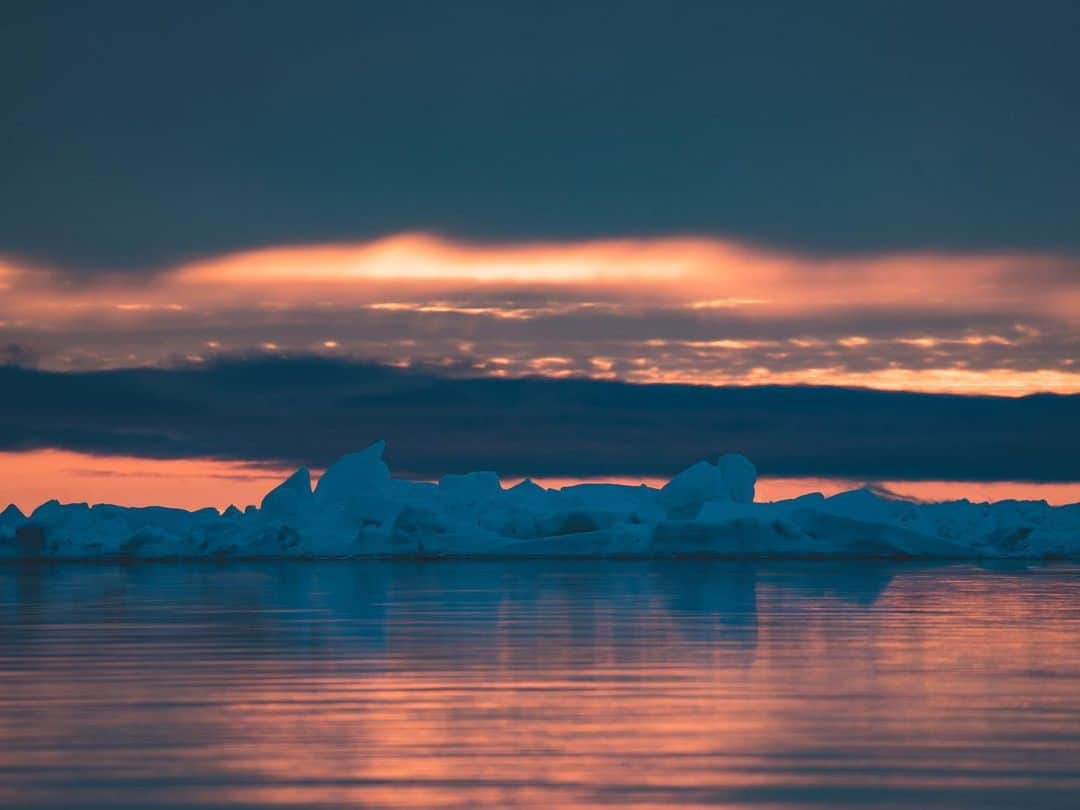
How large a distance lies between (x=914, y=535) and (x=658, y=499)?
12359 mm

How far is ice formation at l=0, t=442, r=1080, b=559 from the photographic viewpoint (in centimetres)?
6125

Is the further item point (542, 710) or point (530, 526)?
point (530, 526)

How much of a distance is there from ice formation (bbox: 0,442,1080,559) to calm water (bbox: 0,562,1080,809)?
132 feet

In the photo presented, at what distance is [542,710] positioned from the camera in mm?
10383

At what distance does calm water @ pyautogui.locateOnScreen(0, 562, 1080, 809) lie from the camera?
754cm

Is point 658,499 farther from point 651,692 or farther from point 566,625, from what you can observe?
point 651,692

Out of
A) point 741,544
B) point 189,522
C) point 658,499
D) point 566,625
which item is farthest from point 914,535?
point 566,625

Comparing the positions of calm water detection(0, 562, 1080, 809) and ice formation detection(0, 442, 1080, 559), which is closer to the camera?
calm water detection(0, 562, 1080, 809)

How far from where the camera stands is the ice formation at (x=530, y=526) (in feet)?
201

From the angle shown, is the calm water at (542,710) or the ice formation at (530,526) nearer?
the calm water at (542,710)

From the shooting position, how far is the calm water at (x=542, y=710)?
24.7 ft

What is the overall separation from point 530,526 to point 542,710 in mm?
55332

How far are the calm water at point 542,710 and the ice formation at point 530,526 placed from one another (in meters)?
40.1

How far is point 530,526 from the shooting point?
65.6m
